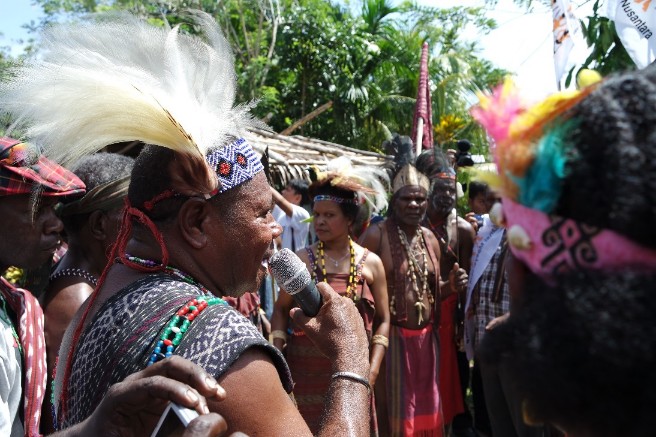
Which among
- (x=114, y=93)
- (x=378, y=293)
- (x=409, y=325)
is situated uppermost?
(x=114, y=93)

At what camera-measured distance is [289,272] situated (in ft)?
7.51

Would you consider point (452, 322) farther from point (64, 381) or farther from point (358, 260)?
point (64, 381)

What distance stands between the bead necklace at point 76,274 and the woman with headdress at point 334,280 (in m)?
1.74

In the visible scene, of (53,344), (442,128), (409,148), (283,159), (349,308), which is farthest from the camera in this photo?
(442,128)

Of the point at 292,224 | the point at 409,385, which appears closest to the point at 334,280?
the point at 409,385

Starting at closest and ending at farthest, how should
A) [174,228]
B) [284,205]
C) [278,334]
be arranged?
[174,228] → [278,334] → [284,205]

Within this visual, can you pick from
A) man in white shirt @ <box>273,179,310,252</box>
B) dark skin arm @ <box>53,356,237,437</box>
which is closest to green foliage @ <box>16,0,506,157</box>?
man in white shirt @ <box>273,179,310,252</box>

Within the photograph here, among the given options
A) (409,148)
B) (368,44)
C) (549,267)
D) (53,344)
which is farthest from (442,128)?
(549,267)

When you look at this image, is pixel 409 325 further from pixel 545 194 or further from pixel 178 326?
pixel 545 194

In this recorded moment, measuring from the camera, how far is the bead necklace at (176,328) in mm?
1562

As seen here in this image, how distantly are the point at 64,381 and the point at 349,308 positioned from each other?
88 centimetres

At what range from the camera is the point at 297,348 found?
14.7 feet

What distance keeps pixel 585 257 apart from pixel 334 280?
3724 millimetres

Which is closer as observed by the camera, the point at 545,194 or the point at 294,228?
the point at 545,194
